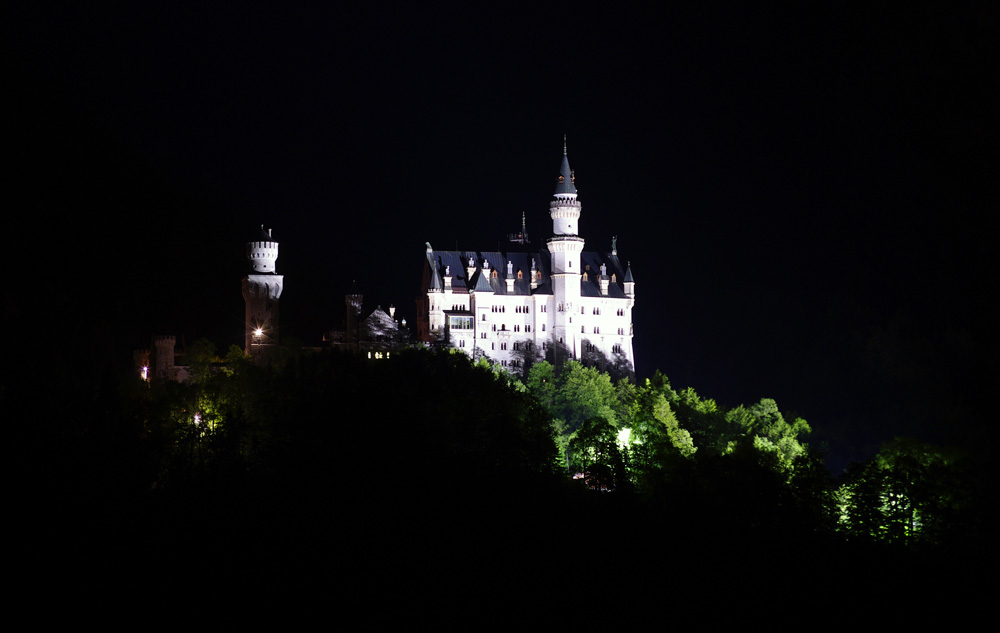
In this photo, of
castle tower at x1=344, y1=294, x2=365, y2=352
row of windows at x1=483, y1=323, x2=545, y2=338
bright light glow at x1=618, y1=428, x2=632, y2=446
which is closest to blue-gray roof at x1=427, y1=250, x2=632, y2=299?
row of windows at x1=483, y1=323, x2=545, y2=338

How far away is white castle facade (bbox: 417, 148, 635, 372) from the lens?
336 ft

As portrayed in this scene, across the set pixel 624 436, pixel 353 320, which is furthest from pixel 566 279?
pixel 624 436

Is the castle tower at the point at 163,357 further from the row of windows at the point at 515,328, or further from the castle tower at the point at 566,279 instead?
the castle tower at the point at 566,279

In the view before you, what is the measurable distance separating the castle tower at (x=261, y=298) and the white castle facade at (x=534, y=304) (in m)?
13.5

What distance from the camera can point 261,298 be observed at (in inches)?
3671

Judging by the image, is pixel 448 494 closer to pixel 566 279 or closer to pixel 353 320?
pixel 353 320

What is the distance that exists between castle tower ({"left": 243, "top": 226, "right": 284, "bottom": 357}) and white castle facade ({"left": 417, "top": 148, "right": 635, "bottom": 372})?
13.5m

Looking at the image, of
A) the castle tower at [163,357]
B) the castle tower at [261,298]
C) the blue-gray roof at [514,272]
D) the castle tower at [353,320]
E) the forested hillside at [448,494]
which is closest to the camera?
the forested hillside at [448,494]

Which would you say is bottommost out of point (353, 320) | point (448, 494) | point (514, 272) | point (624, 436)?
point (448, 494)

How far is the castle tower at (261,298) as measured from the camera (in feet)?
305

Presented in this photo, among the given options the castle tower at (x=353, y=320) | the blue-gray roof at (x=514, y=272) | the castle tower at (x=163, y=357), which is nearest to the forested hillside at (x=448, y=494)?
the castle tower at (x=163, y=357)

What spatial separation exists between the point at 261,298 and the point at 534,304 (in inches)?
881

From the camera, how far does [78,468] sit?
47344 millimetres

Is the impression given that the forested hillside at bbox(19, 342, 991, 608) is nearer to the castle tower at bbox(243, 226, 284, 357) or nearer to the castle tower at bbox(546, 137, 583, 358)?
the castle tower at bbox(243, 226, 284, 357)
